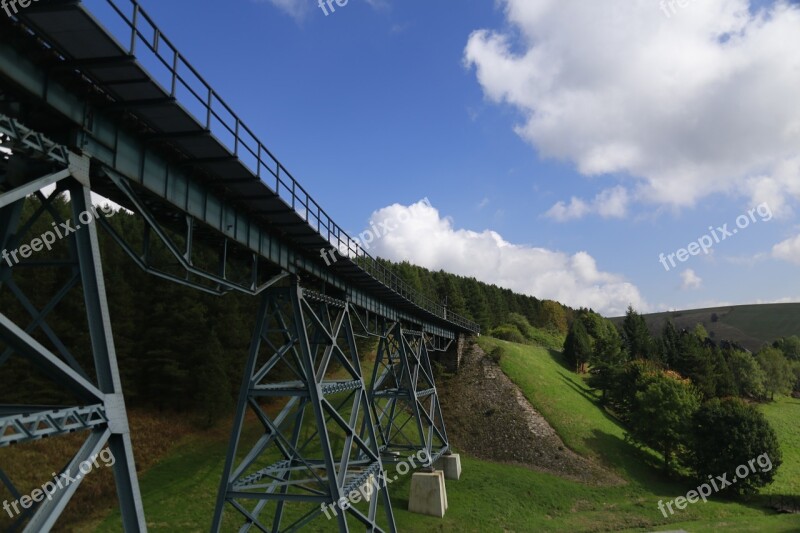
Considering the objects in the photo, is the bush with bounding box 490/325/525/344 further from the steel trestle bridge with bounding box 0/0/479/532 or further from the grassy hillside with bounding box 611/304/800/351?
the grassy hillside with bounding box 611/304/800/351

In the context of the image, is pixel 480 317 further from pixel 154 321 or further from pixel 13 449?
pixel 13 449

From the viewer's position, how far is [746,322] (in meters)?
171

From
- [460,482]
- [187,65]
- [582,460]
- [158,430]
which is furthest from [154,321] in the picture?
[582,460]

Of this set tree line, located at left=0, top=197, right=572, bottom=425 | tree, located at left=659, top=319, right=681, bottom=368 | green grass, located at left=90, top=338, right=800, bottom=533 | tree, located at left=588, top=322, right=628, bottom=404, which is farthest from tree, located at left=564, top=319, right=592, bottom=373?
tree line, located at left=0, top=197, right=572, bottom=425

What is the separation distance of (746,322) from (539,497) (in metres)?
186

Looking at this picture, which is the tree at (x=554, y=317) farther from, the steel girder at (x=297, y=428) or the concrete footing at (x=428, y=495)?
the steel girder at (x=297, y=428)

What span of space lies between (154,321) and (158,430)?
25.4 feet

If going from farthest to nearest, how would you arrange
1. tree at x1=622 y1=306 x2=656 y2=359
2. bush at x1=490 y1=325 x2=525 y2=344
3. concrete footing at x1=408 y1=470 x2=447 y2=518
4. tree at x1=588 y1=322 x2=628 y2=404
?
bush at x1=490 y1=325 x2=525 y2=344 < tree at x1=622 y1=306 x2=656 y2=359 < tree at x1=588 y1=322 x2=628 y2=404 < concrete footing at x1=408 y1=470 x2=447 y2=518

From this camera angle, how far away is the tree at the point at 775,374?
64.1 meters

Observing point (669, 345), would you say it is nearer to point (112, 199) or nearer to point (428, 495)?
point (428, 495)

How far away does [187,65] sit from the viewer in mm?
8883

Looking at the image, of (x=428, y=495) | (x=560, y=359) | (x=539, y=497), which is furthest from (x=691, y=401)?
(x=560, y=359)

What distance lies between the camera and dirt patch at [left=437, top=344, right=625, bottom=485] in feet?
111

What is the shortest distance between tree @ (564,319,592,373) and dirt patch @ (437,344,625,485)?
1964cm
